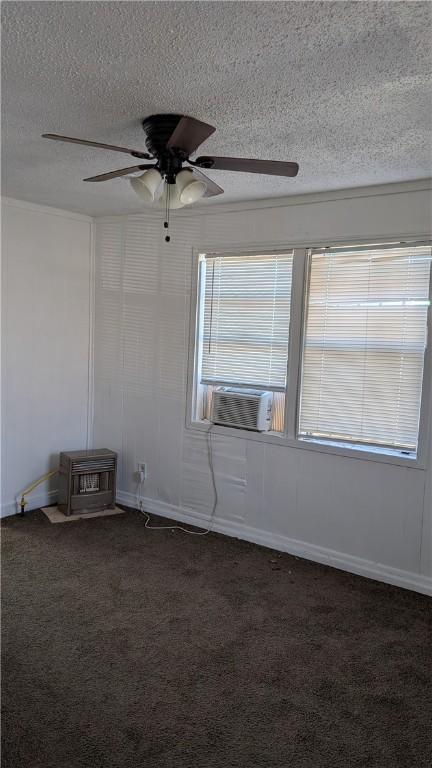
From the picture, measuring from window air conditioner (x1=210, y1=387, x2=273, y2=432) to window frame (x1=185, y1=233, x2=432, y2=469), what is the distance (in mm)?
58

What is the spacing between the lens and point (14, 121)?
2.45m

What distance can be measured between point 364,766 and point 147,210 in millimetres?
3815

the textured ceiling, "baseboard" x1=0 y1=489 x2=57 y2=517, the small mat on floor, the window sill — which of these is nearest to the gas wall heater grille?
the small mat on floor

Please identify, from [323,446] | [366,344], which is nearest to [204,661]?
[323,446]

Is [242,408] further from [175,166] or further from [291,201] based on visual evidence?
[175,166]

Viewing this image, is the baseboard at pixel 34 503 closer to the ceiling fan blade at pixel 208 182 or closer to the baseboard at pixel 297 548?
the baseboard at pixel 297 548

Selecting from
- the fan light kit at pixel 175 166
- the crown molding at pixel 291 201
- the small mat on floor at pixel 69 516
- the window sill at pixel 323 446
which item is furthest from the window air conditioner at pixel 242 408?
the fan light kit at pixel 175 166

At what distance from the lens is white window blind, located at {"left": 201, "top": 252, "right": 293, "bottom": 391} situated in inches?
149

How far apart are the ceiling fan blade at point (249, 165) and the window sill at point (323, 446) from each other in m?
1.90

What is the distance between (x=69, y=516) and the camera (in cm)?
425

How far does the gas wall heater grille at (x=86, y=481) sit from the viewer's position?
423 cm

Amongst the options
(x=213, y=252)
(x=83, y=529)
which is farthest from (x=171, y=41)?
(x=83, y=529)

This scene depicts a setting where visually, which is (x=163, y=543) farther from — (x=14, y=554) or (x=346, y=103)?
(x=346, y=103)

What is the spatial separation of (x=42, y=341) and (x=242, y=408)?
1788 mm
